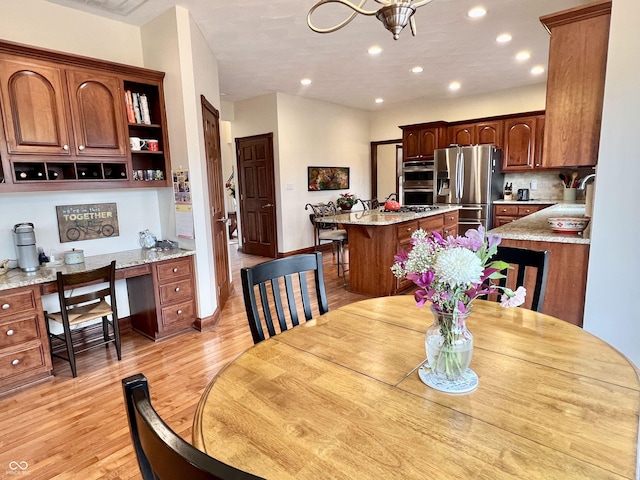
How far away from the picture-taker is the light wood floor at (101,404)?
1809mm

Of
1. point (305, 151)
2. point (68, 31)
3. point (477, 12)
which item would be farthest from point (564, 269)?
point (305, 151)

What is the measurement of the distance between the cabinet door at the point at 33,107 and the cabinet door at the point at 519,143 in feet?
19.8

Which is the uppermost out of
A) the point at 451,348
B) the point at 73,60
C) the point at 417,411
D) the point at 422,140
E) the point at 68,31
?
Answer: the point at 68,31

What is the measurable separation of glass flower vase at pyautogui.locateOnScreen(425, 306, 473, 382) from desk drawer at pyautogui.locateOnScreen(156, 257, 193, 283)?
2584mm

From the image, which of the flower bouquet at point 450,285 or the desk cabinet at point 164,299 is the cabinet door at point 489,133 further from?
the flower bouquet at point 450,285

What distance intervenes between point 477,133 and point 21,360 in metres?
6.64

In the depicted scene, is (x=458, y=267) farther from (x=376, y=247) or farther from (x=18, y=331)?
(x=376, y=247)

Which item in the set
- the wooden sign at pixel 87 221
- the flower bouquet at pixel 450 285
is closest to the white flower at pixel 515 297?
the flower bouquet at pixel 450 285

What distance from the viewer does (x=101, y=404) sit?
2264 mm

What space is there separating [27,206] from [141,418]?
307 centimetres

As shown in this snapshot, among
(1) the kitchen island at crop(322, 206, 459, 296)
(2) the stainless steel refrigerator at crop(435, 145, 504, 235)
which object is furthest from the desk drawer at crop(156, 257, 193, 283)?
(2) the stainless steel refrigerator at crop(435, 145, 504, 235)

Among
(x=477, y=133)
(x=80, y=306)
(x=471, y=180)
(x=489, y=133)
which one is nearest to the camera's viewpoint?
(x=80, y=306)

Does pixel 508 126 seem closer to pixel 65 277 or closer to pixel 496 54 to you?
pixel 496 54

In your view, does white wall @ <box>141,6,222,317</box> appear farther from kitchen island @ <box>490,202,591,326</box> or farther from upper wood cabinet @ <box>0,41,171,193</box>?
kitchen island @ <box>490,202,591,326</box>
